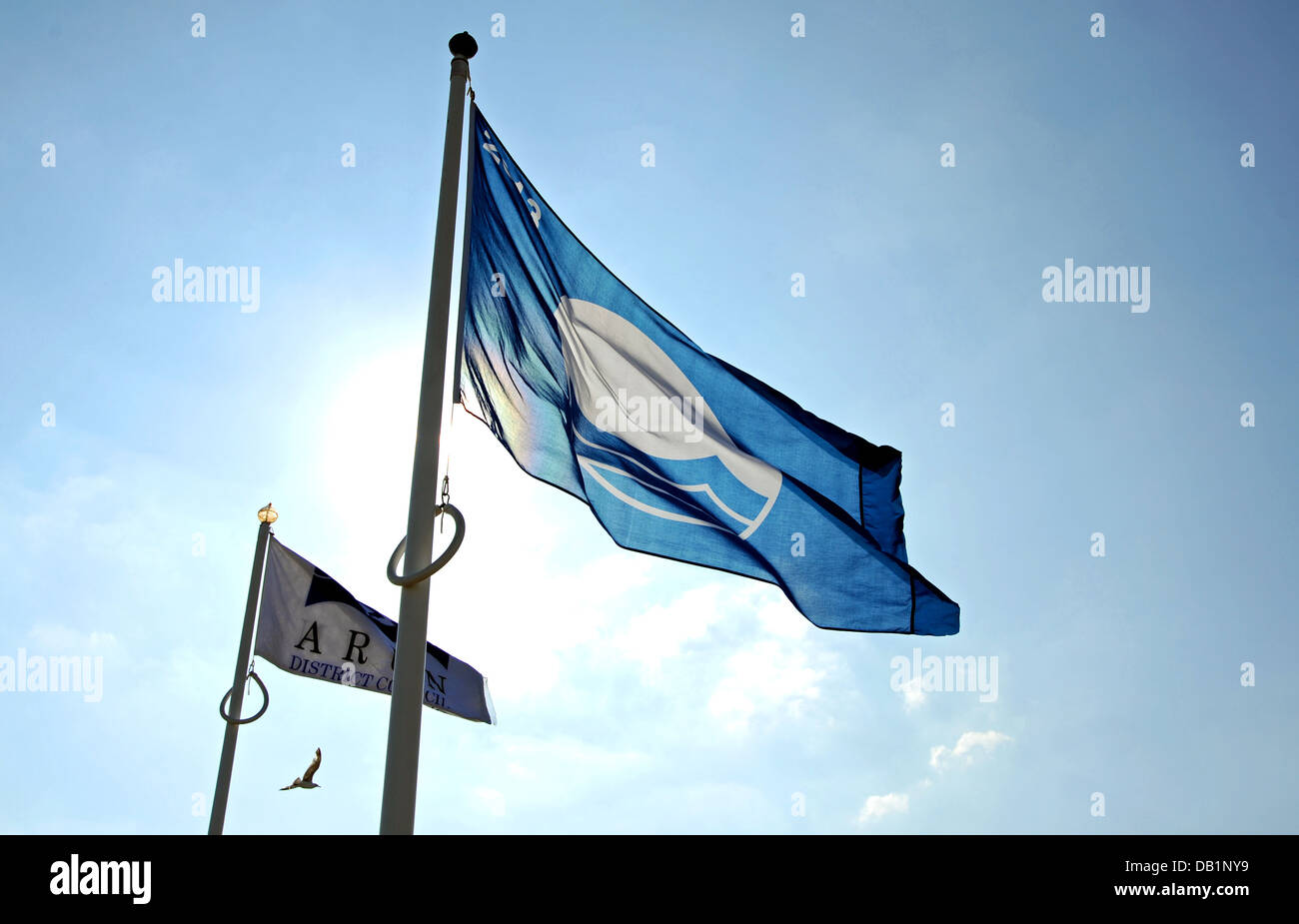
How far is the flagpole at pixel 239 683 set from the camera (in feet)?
37.7

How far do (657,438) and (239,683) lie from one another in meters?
7.48

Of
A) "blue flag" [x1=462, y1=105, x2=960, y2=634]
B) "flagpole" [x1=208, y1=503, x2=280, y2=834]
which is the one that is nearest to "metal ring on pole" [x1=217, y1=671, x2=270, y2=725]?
"flagpole" [x1=208, y1=503, x2=280, y2=834]

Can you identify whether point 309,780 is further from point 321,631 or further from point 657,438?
point 657,438

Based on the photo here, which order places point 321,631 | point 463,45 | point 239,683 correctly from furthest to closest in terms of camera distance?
point 321,631, point 239,683, point 463,45

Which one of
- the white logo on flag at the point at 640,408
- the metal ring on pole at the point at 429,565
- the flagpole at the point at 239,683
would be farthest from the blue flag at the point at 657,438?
the flagpole at the point at 239,683

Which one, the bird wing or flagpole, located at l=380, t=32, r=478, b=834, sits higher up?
flagpole, located at l=380, t=32, r=478, b=834

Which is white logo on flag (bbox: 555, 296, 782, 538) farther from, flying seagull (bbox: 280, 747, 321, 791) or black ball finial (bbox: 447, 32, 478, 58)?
flying seagull (bbox: 280, 747, 321, 791)

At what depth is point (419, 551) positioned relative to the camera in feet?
16.7

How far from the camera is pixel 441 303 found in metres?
5.96

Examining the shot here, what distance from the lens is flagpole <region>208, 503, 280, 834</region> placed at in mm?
11492

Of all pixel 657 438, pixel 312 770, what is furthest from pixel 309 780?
pixel 657 438

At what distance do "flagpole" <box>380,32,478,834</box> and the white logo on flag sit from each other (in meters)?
1.43
